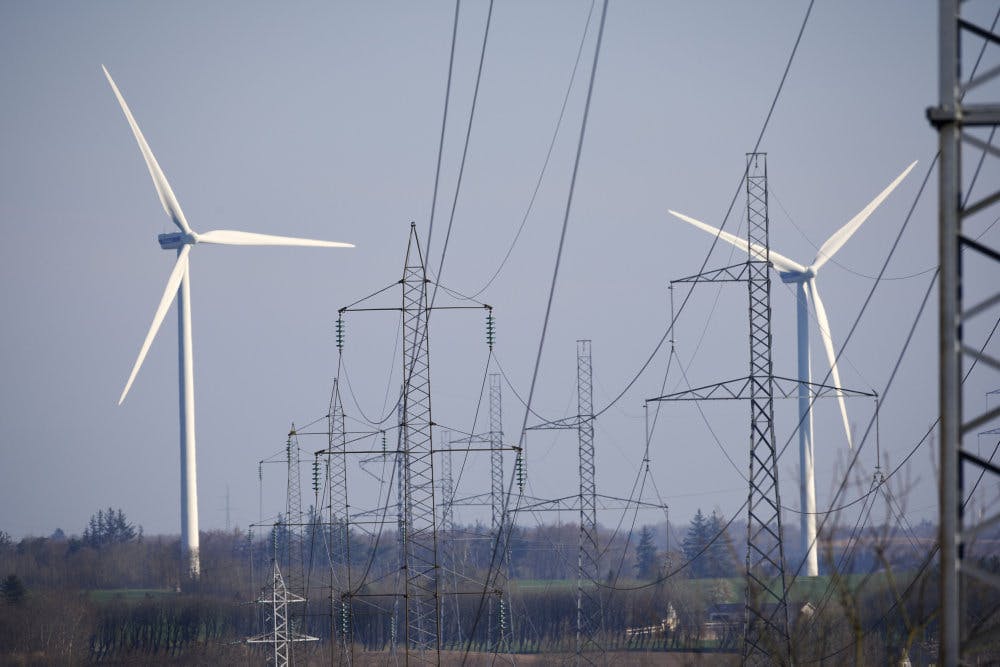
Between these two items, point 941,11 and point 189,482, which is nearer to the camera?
point 941,11

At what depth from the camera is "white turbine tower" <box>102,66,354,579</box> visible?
63.4 m

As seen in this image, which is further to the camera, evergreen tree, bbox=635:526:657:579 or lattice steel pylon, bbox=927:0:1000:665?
evergreen tree, bbox=635:526:657:579

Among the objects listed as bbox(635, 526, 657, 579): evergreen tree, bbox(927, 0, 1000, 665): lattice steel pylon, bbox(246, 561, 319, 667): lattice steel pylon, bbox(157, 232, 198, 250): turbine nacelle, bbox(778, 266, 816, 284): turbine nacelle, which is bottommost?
bbox(635, 526, 657, 579): evergreen tree

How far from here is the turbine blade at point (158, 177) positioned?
2542 inches

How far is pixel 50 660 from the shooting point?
3428 inches

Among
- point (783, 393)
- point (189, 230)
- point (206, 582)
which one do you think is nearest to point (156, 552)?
point (206, 582)

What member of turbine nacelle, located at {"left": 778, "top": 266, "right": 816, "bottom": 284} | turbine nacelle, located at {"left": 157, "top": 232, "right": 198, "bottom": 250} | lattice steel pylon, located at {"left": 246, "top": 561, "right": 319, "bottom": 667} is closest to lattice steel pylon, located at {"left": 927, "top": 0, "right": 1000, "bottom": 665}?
lattice steel pylon, located at {"left": 246, "top": 561, "right": 319, "bottom": 667}

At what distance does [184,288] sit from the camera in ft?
246

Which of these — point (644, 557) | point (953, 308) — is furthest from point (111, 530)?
point (953, 308)

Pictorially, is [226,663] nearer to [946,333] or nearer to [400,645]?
[400,645]

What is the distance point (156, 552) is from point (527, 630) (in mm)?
66205

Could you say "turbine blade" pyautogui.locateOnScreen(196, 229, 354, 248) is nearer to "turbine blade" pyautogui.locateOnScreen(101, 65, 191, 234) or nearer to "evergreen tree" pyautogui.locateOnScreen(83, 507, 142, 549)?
"turbine blade" pyautogui.locateOnScreen(101, 65, 191, 234)

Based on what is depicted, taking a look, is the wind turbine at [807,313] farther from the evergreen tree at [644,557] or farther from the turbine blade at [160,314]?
the evergreen tree at [644,557]

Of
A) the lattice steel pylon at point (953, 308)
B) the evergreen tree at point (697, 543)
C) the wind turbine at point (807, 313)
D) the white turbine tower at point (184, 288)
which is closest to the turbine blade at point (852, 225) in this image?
the wind turbine at point (807, 313)
